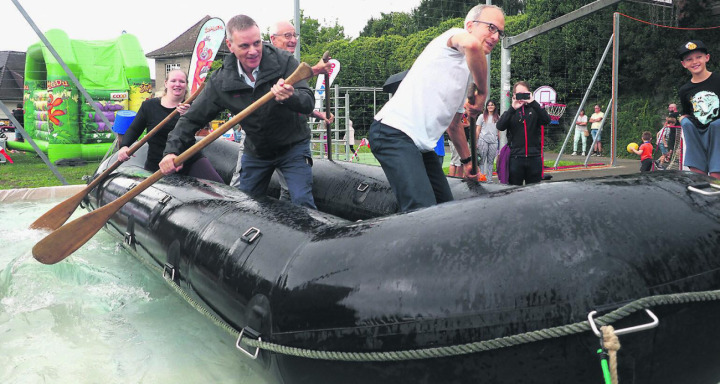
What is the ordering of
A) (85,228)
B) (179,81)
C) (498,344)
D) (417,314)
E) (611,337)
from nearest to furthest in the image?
1. (611,337)
2. (498,344)
3. (417,314)
4. (85,228)
5. (179,81)

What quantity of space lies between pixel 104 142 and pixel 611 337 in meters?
14.8

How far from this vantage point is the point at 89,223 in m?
3.51

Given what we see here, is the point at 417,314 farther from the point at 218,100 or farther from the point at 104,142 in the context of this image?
the point at 104,142

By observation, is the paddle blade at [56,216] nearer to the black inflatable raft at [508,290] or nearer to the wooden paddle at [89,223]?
the wooden paddle at [89,223]

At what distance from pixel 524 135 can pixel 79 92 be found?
11931mm

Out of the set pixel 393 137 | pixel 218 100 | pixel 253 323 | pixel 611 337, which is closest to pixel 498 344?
pixel 611 337

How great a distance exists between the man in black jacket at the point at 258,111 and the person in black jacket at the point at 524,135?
289 cm

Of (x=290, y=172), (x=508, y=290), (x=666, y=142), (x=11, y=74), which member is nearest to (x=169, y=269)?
(x=290, y=172)

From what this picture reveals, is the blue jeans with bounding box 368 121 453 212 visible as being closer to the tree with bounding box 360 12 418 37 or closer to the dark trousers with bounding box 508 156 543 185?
the dark trousers with bounding box 508 156 543 185

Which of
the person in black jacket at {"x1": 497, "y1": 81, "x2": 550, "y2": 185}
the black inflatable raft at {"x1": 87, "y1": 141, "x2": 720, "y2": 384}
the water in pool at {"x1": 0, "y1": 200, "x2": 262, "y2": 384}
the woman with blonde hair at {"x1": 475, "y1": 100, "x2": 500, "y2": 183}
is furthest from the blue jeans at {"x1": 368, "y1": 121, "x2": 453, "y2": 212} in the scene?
the woman with blonde hair at {"x1": 475, "y1": 100, "x2": 500, "y2": 183}

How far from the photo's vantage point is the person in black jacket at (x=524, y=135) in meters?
5.85

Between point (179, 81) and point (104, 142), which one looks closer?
point (179, 81)

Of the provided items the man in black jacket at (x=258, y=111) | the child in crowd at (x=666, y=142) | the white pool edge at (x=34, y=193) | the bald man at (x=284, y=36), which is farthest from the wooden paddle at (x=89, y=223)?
the child in crowd at (x=666, y=142)

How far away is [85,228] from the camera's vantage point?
3.52 m
